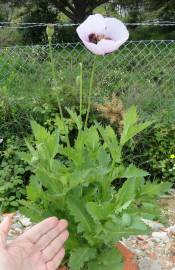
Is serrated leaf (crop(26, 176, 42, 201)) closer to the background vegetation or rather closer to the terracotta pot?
the terracotta pot

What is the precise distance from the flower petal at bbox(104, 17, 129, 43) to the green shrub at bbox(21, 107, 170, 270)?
361 millimetres

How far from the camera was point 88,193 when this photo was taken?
2.67 meters

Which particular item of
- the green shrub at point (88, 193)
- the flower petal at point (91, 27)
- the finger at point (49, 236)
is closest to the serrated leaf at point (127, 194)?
the green shrub at point (88, 193)

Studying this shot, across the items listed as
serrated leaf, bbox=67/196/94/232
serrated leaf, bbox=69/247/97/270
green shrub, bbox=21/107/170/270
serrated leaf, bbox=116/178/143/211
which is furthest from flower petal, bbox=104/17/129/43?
serrated leaf, bbox=69/247/97/270

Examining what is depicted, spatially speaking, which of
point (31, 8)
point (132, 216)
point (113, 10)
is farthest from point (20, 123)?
point (113, 10)

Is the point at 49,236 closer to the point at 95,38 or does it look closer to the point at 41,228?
the point at 41,228

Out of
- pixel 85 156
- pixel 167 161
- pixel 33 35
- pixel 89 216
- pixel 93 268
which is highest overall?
pixel 85 156

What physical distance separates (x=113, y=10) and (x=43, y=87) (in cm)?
1469

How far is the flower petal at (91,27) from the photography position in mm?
2387

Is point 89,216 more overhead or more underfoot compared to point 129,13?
more overhead

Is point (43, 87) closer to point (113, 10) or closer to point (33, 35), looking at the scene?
point (33, 35)

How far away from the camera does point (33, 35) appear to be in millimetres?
16719

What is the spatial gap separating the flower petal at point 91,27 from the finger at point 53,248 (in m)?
0.91

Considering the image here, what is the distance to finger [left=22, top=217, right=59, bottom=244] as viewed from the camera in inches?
102
